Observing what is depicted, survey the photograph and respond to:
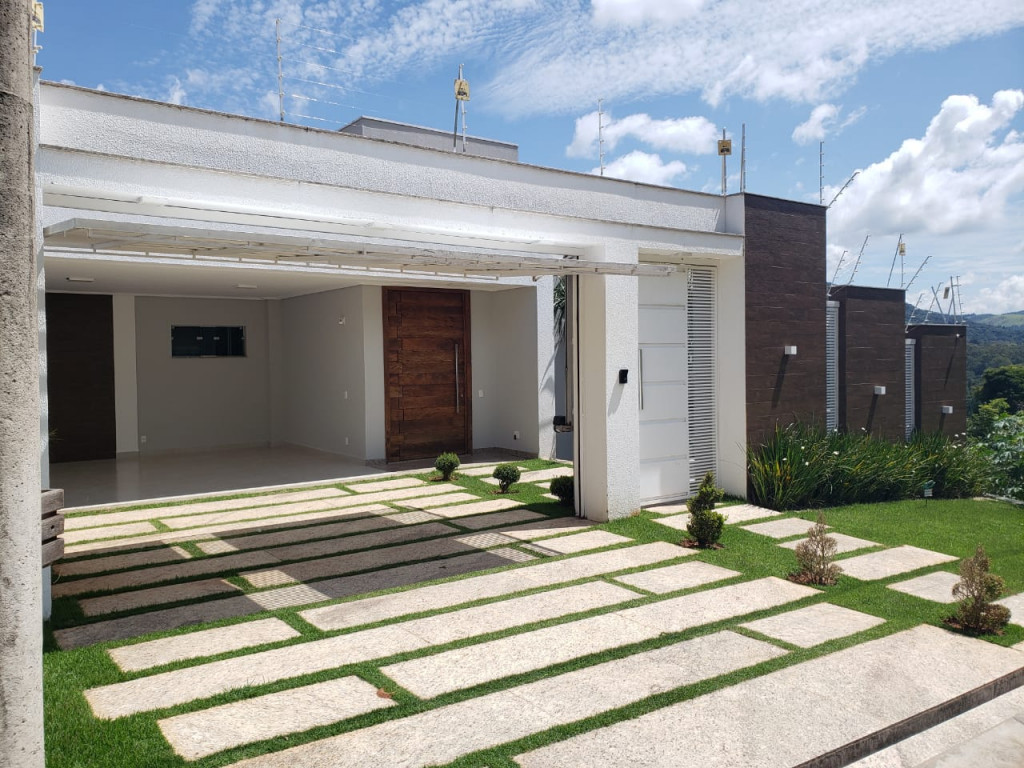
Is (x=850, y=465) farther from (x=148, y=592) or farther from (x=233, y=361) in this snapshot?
(x=233, y=361)

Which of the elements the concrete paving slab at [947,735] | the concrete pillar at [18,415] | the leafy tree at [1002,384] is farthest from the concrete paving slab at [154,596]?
the leafy tree at [1002,384]

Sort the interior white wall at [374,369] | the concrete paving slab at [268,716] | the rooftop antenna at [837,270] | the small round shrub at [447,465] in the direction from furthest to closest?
the interior white wall at [374,369], the rooftop antenna at [837,270], the small round shrub at [447,465], the concrete paving slab at [268,716]

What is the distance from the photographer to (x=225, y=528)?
848 centimetres

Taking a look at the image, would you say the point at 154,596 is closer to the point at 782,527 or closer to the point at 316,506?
the point at 316,506

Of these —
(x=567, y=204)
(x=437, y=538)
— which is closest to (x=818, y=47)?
(x=567, y=204)

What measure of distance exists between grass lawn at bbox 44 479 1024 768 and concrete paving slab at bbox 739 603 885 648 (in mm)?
89

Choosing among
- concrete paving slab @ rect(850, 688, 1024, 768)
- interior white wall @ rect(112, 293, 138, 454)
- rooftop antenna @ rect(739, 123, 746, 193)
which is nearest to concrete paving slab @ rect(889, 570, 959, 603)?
concrete paving slab @ rect(850, 688, 1024, 768)

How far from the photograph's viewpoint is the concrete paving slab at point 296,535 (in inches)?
300

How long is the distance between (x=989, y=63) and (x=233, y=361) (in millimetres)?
13999

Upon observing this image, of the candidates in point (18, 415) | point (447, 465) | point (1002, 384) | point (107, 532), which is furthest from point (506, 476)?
point (1002, 384)

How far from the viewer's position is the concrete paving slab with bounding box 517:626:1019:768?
3551mm

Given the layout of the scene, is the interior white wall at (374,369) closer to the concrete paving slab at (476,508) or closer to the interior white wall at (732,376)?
the concrete paving slab at (476,508)

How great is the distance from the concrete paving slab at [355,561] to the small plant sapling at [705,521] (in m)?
2.11

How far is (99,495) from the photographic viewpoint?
34.6 ft
